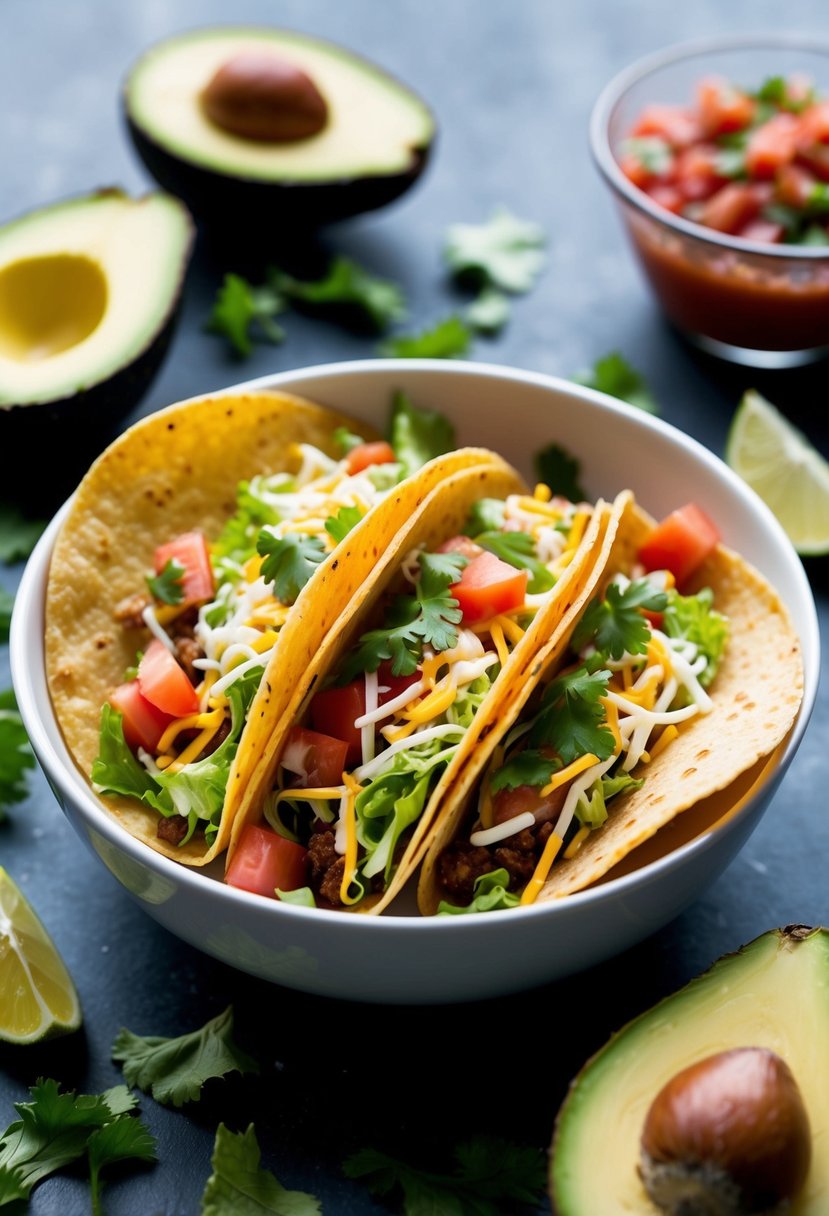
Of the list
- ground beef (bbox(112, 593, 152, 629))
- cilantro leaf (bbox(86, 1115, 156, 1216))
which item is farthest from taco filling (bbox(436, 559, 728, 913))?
ground beef (bbox(112, 593, 152, 629))

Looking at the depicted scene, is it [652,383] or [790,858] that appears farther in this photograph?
[652,383]

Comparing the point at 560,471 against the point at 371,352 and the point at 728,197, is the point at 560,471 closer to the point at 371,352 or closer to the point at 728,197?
the point at 371,352

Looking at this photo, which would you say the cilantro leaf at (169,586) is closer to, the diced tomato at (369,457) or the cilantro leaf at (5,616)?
the diced tomato at (369,457)

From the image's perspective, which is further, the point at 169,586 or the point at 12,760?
the point at 12,760

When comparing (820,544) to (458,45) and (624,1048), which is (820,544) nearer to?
(624,1048)

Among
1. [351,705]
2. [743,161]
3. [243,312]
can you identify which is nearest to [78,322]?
[243,312]

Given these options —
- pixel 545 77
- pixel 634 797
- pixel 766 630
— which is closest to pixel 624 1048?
pixel 634 797

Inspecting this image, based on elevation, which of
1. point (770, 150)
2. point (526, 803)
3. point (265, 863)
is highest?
point (770, 150)
